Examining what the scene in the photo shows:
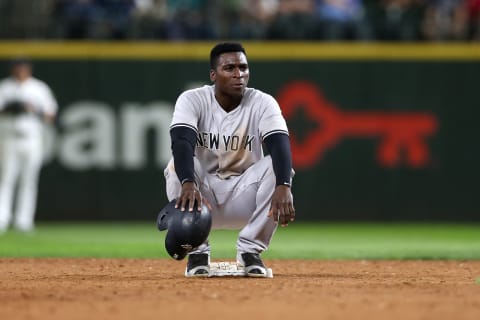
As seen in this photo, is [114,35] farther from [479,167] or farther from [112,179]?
[479,167]

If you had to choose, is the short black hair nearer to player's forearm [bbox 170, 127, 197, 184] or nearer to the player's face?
the player's face

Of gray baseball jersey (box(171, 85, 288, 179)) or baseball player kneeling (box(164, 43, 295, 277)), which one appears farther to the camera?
gray baseball jersey (box(171, 85, 288, 179))

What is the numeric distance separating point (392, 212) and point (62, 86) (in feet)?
17.8

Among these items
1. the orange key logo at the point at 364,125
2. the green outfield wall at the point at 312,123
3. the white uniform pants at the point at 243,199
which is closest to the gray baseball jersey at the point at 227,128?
the white uniform pants at the point at 243,199

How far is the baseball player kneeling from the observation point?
763cm

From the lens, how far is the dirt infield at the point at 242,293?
225 inches

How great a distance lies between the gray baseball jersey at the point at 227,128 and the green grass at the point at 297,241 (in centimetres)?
250

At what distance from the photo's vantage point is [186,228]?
24.1 ft

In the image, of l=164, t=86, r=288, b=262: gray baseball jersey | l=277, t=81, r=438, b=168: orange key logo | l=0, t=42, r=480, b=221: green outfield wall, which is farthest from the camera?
l=277, t=81, r=438, b=168: orange key logo

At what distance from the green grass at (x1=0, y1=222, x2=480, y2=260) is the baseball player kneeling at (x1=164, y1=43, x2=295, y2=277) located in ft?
8.15

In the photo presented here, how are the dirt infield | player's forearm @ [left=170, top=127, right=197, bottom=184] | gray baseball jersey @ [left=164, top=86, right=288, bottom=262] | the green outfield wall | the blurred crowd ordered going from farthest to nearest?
1. the green outfield wall
2. the blurred crowd
3. gray baseball jersey @ [left=164, top=86, right=288, bottom=262]
4. player's forearm @ [left=170, top=127, right=197, bottom=184]
5. the dirt infield

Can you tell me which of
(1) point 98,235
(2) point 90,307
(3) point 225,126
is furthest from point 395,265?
(1) point 98,235

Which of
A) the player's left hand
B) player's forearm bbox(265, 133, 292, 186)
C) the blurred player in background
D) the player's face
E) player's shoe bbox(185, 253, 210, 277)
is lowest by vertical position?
player's shoe bbox(185, 253, 210, 277)

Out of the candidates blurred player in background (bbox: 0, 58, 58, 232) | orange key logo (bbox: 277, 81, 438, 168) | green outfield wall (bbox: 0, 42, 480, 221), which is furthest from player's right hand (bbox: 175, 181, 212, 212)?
orange key logo (bbox: 277, 81, 438, 168)
